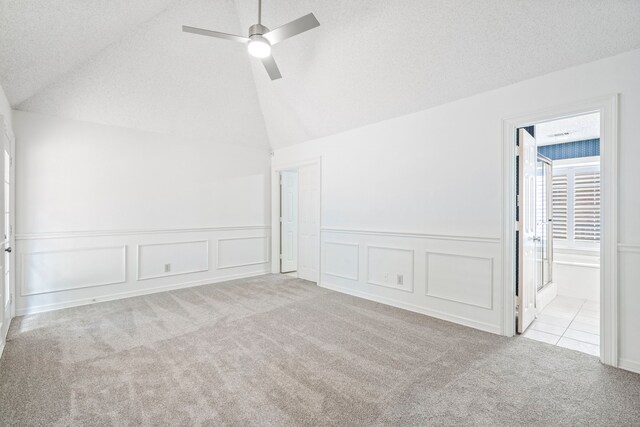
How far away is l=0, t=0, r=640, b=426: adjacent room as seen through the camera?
2227mm

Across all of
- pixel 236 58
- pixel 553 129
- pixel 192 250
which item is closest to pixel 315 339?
pixel 192 250

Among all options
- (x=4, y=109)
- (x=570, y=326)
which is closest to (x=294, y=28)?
(x=4, y=109)

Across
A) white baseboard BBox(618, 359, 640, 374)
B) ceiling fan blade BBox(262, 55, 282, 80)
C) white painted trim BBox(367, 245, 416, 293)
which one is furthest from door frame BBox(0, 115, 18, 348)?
white baseboard BBox(618, 359, 640, 374)

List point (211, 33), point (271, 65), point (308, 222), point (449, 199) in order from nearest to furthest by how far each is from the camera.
→ point (211, 33), point (271, 65), point (449, 199), point (308, 222)

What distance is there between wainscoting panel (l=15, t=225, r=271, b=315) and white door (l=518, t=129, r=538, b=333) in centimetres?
428

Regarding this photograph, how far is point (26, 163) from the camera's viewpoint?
374 cm

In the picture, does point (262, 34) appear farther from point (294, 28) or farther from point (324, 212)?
point (324, 212)

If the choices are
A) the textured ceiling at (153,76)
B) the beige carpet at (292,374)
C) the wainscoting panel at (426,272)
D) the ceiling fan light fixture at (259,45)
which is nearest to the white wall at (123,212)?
the textured ceiling at (153,76)

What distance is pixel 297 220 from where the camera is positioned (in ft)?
19.6

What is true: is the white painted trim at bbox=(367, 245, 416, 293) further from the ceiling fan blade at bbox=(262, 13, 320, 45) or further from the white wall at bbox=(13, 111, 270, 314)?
the ceiling fan blade at bbox=(262, 13, 320, 45)

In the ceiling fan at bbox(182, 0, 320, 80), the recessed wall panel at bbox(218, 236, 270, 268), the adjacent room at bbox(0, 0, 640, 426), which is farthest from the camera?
the recessed wall panel at bbox(218, 236, 270, 268)

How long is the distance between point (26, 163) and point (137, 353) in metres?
2.87

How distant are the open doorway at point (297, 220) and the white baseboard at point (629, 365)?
3.66 m

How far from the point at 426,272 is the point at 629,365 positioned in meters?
1.80
